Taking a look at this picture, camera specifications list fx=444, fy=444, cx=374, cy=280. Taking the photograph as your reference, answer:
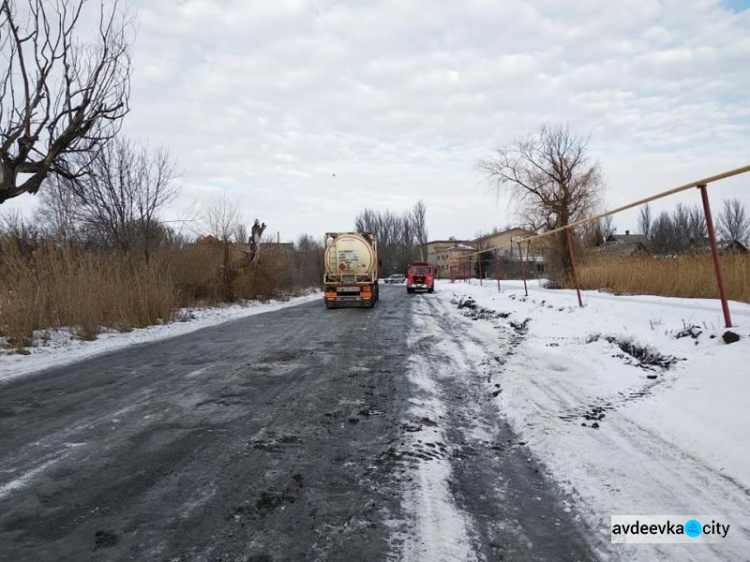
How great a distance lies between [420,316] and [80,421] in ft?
34.7

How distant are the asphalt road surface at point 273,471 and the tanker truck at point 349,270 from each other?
12053 millimetres

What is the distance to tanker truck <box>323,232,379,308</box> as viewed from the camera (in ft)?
60.4

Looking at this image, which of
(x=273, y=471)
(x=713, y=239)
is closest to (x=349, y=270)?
(x=713, y=239)

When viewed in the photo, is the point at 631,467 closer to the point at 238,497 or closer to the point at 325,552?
the point at 325,552

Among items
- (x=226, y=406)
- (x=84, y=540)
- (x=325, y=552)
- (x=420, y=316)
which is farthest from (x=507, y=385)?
(x=420, y=316)

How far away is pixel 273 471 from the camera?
315 centimetres

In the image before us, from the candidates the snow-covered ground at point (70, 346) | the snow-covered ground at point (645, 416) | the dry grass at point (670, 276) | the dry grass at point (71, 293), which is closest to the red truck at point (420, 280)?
the dry grass at point (670, 276)

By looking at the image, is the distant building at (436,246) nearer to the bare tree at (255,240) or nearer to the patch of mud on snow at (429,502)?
the bare tree at (255,240)

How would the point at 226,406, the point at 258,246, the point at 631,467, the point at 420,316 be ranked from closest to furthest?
1. the point at 631,467
2. the point at 226,406
3. the point at 420,316
4. the point at 258,246

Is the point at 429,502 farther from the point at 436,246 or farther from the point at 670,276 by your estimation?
the point at 436,246

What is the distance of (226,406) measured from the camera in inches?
186

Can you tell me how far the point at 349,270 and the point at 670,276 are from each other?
1192 centimetres

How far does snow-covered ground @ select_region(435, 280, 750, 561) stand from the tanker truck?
36.9 feet

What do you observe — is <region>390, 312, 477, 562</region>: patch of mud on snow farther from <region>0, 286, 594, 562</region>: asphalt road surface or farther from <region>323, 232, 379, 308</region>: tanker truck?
<region>323, 232, 379, 308</region>: tanker truck
